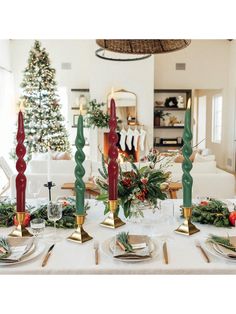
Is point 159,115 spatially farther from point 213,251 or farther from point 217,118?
point 213,251

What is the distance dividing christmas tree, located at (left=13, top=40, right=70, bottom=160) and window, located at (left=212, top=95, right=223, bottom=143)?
444cm

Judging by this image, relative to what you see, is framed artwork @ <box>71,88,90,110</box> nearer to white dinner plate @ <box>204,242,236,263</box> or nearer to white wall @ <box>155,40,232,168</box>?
white wall @ <box>155,40,232,168</box>

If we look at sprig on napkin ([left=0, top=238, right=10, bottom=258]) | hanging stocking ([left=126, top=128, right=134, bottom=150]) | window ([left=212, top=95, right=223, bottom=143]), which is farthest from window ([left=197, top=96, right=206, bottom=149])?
sprig on napkin ([left=0, top=238, right=10, bottom=258])

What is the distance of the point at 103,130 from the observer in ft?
26.4

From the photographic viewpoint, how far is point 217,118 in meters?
9.17

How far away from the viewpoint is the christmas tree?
23.8ft

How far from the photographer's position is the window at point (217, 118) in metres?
8.95

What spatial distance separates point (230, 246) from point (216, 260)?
11 cm

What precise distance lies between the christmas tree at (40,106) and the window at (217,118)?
4436 millimetres

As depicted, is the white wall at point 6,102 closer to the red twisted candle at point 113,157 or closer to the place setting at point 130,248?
the red twisted candle at point 113,157

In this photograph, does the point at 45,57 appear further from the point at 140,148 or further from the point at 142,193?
the point at 142,193

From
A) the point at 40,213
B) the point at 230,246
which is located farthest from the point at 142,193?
the point at 40,213

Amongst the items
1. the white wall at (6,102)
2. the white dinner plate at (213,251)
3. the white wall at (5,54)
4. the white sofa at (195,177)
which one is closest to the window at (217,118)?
the white sofa at (195,177)

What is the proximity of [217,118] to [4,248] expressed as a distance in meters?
8.75
